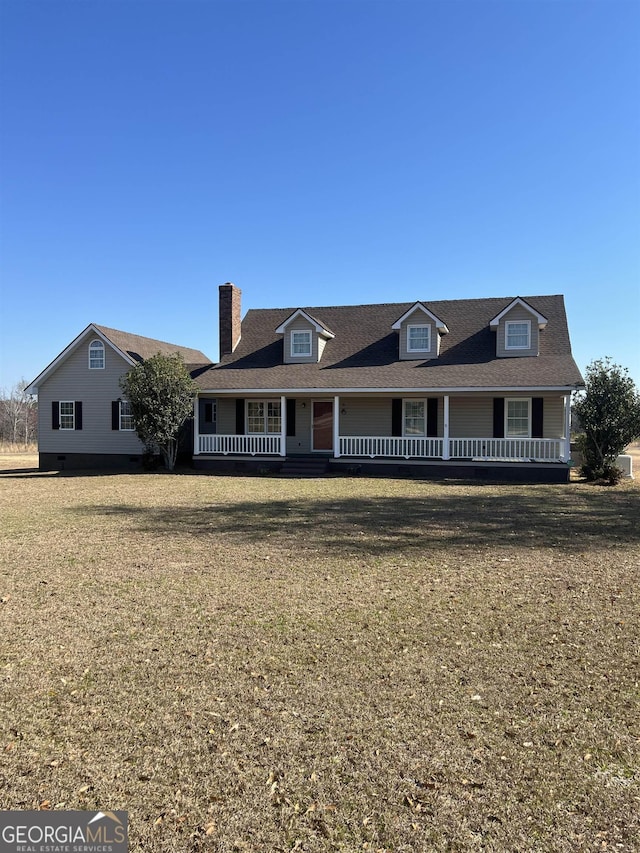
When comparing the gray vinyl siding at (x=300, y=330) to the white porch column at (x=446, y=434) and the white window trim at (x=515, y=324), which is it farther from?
the white window trim at (x=515, y=324)

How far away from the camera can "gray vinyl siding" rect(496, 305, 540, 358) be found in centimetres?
2228

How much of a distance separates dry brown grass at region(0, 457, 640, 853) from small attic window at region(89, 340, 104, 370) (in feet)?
55.1

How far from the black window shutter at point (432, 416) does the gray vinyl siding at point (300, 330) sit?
5.35 meters

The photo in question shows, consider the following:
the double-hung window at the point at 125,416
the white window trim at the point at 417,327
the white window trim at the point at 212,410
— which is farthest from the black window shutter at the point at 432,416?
the double-hung window at the point at 125,416

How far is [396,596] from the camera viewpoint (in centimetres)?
656

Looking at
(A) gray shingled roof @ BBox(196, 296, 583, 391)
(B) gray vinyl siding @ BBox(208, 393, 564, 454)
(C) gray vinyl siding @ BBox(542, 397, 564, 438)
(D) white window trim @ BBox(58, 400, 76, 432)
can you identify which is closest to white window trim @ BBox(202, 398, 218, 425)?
(B) gray vinyl siding @ BBox(208, 393, 564, 454)

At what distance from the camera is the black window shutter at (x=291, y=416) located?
24078 millimetres

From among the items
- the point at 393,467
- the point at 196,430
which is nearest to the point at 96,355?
the point at 196,430

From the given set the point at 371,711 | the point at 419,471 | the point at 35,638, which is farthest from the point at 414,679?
the point at 419,471

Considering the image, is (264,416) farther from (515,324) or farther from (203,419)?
(515,324)

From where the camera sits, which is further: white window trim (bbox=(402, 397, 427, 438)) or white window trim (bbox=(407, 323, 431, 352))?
white window trim (bbox=(407, 323, 431, 352))

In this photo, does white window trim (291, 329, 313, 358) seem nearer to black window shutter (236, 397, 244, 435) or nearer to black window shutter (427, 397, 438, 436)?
black window shutter (236, 397, 244, 435)

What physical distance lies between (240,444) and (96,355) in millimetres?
7832

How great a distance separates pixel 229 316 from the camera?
2564 cm
